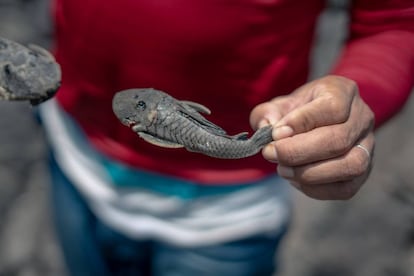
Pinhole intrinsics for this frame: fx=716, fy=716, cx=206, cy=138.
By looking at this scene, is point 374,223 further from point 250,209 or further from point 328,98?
point 328,98

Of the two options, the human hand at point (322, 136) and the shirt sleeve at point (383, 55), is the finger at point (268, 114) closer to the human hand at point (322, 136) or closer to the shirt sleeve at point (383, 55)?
the human hand at point (322, 136)

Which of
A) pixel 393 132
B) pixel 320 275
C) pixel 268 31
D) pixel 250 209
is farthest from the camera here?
pixel 393 132

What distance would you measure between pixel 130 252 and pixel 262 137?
1.15ft

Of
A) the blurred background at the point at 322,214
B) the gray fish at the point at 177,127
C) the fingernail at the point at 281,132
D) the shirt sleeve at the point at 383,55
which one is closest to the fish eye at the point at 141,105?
the gray fish at the point at 177,127

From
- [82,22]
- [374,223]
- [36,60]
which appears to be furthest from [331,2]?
[36,60]

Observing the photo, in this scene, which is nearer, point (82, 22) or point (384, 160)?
point (82, 22)

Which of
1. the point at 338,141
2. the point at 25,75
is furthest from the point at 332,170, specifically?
the point at 25,75

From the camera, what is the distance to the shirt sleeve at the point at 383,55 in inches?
26.8

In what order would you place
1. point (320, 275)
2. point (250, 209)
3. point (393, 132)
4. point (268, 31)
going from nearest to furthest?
point (268, 31) < point (250, 209) < point (320, 275) < point (393, 132)

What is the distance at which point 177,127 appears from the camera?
1.69 ft

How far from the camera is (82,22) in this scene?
70 centimetres

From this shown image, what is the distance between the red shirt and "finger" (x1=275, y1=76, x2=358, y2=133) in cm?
8

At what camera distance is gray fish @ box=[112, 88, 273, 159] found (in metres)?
0.52

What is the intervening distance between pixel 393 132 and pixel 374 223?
0.66ft
